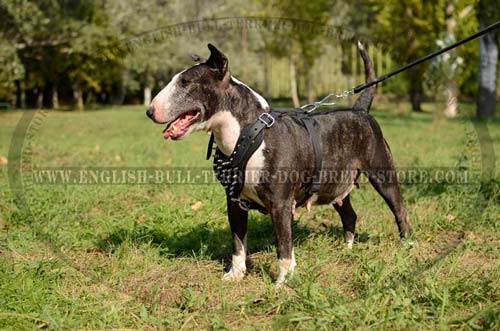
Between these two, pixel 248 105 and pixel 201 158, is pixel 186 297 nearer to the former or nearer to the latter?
pixel 248 105

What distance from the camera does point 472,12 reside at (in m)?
20.7

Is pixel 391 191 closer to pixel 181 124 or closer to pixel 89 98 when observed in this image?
pixel 181 124

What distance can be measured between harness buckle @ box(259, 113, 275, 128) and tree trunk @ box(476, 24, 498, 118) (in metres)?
15.1

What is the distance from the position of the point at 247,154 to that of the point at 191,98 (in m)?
0.54

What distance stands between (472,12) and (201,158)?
16.5m

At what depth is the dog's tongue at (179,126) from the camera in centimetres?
343

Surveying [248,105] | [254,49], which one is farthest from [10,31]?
[248,105]

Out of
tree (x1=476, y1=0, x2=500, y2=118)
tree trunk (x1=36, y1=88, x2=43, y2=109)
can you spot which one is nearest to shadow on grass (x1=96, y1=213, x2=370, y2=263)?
tree (x1=476, y1=0, x2=500, y2=118)

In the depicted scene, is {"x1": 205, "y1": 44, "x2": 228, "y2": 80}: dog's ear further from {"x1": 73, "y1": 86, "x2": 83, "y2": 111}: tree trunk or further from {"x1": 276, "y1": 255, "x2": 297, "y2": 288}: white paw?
{"x1": 73, "y1": 86, "x2": 83, "y2": 111}: tree trunk

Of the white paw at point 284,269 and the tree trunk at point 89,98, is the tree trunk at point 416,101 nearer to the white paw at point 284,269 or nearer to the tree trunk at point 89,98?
the tree trunk at point 89,98

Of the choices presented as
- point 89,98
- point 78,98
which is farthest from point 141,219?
point 89,98

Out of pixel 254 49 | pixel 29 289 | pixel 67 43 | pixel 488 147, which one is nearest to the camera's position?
pixel 29 289

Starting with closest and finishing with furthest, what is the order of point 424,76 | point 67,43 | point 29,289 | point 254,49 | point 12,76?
point 29,289 → point 424,76 → point 12,76 → point 67,43 → point 254,49

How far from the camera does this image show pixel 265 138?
354 centimetres
